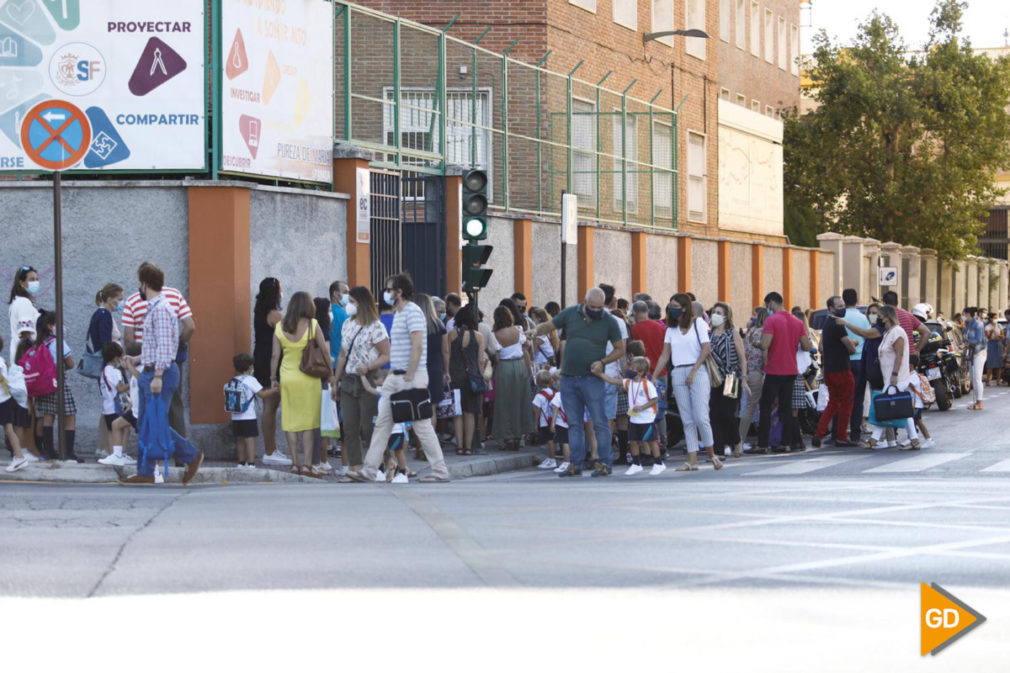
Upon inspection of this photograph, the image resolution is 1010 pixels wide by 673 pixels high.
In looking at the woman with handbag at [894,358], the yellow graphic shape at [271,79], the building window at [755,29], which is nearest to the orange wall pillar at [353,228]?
the yellow graphic shape at [271,79]

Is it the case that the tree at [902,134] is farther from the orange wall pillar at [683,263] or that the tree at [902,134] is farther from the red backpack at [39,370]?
the red backpack at [39,370]

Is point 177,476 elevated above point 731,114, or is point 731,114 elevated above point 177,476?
point 731,114

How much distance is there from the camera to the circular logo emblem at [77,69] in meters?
17.5

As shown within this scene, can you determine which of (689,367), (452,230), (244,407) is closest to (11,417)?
(244,407)

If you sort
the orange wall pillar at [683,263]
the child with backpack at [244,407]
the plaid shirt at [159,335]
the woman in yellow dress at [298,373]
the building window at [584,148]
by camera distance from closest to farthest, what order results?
the plaid shirt at [159,335], the woman in yellow dress at [298,373], the child with backpack at [244,407], the building window at [584,148], the orange wall pillar at [683,263]

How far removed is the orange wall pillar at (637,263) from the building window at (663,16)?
8801 millimetres

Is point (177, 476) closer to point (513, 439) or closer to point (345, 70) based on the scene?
point (513, 439)

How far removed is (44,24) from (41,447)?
465cm

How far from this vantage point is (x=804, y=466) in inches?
687

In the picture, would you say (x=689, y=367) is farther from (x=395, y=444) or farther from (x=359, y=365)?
(x=359, y=365)

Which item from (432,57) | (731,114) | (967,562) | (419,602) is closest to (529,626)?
(419,602)

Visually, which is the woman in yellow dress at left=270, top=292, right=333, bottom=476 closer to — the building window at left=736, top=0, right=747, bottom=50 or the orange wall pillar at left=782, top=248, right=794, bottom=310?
the orange wall pillar at left=782, top=248, right=794, bottom=310

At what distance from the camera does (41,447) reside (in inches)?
626

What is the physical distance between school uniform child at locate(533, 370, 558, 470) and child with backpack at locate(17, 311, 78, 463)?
5016mm
